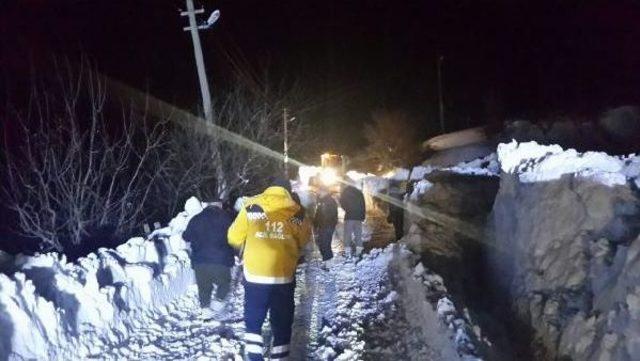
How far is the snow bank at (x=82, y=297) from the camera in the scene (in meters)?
6.02

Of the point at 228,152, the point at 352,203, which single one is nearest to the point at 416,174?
the point at 228,152

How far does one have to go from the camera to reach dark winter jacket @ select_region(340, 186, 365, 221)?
12422mm

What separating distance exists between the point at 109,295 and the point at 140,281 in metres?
0.91

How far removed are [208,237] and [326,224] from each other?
4.12 metres

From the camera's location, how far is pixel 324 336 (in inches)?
287

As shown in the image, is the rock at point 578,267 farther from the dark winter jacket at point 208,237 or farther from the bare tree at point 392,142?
the bare tree at point 392,142

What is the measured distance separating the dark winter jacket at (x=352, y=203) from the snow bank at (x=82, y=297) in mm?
4062

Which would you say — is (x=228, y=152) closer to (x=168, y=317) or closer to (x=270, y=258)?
(x=168, y=317)

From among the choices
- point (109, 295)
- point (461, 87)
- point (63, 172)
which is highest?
point (461, 87)

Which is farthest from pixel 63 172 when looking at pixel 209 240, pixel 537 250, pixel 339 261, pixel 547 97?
pixel 547 97

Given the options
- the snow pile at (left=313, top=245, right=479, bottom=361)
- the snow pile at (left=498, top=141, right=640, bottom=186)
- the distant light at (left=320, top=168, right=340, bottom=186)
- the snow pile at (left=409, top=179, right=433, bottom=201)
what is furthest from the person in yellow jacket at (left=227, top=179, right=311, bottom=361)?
the snow pile at (left=409, top=179, right=433, bottom=201)

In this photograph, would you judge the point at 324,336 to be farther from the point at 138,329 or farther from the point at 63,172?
the point at 63,172

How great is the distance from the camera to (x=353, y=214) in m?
12.6

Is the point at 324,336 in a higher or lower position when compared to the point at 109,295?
lower
